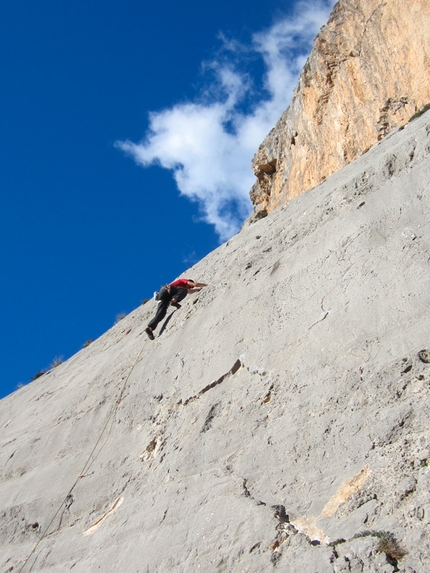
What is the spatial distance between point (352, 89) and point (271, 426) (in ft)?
41.0

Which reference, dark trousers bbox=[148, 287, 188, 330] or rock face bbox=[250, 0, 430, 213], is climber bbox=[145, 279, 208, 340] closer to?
dark trousers bbox=[148, 287, 188, 330]

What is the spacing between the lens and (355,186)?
1010 centimetres

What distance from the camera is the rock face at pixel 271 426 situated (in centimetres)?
553

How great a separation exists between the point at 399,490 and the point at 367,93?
13251mm

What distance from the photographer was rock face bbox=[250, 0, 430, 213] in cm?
1522

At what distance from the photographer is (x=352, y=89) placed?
56.4 feet

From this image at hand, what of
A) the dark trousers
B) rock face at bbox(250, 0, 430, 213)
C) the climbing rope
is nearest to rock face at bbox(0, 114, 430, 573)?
the climbing rope

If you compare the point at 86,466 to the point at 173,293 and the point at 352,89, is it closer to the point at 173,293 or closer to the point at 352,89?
→ the point at 173,293

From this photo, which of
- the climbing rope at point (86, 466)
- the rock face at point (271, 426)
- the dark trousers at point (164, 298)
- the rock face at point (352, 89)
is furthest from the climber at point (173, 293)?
the rock face at point (352, 89)

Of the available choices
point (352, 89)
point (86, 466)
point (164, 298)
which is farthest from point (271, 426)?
point (352, 89)

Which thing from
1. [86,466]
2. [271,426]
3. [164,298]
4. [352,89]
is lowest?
[271,426]

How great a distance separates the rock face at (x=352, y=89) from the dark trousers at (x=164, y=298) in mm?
6510

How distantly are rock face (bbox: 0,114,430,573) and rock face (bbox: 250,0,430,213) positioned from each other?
4.16 m

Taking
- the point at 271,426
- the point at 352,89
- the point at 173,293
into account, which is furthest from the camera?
the point at 352,89
